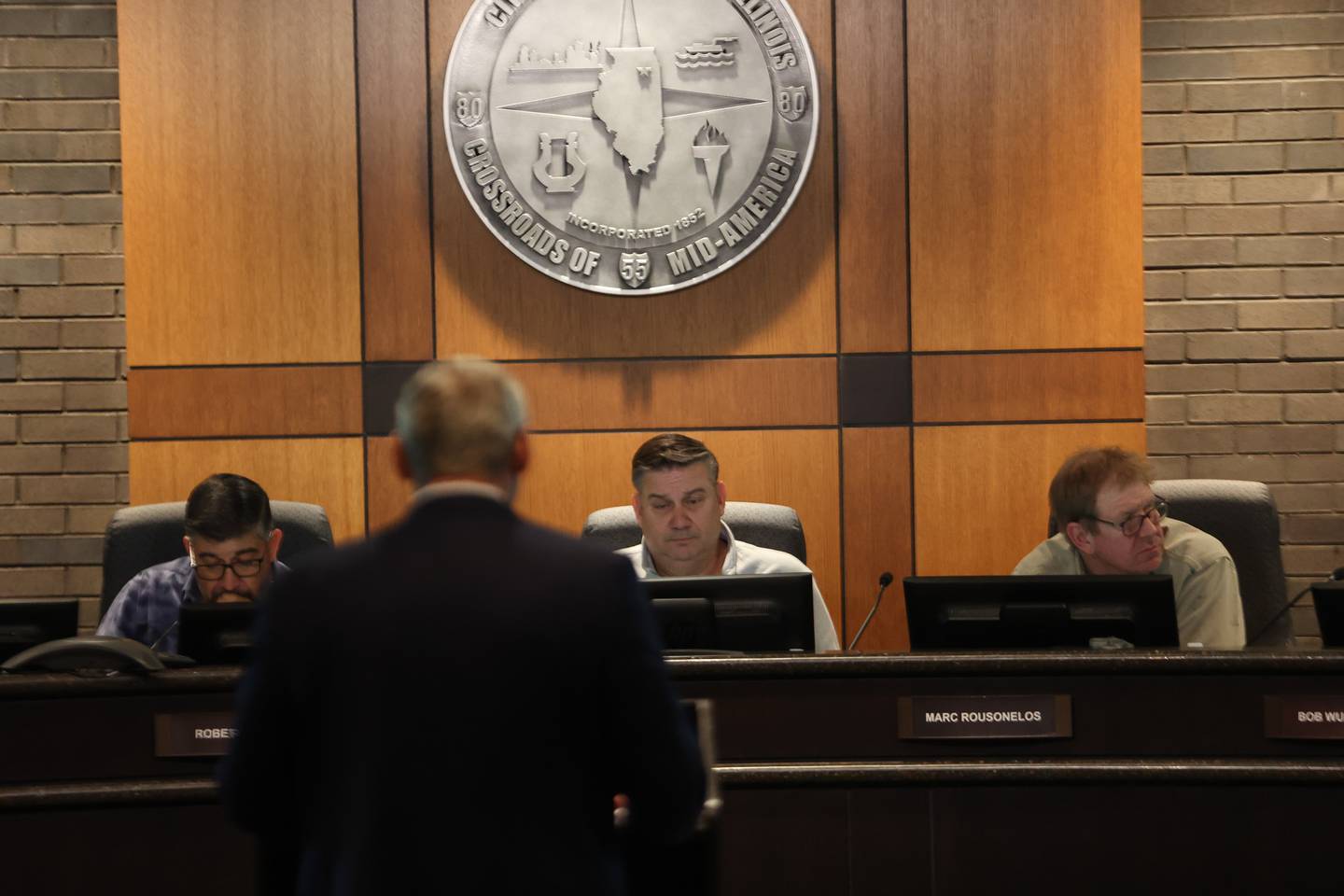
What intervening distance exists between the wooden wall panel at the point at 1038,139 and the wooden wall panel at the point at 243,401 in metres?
1.60

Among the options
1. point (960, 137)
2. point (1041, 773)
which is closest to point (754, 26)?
point (960, 137)

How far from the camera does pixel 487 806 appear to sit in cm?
106

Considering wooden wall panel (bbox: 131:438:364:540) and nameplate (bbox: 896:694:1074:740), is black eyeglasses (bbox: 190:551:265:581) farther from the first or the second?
nameplate (bbox: 896:694:1074:740)

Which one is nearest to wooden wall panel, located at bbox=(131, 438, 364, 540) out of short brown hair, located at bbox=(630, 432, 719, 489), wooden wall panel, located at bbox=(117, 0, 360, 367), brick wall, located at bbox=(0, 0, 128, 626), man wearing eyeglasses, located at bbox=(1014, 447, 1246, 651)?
wooden wall panel, located at bbox=(117, 0, 360, 367)

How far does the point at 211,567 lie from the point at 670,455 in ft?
3.13

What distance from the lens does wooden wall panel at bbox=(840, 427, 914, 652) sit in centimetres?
340

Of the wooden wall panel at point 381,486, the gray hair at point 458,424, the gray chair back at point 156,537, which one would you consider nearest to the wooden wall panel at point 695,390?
the wooden wall panel at point 381,486

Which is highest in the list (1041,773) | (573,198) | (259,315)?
(573,198)

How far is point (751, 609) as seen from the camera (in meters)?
1.98

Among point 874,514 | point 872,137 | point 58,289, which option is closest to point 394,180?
point 58,289

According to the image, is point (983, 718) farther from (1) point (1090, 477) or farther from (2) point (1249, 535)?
(2) point (1249, 535)

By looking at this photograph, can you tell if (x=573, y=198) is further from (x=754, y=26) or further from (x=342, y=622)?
(x=342, y=622)

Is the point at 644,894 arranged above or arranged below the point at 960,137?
below

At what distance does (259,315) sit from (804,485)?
1.52 meters
